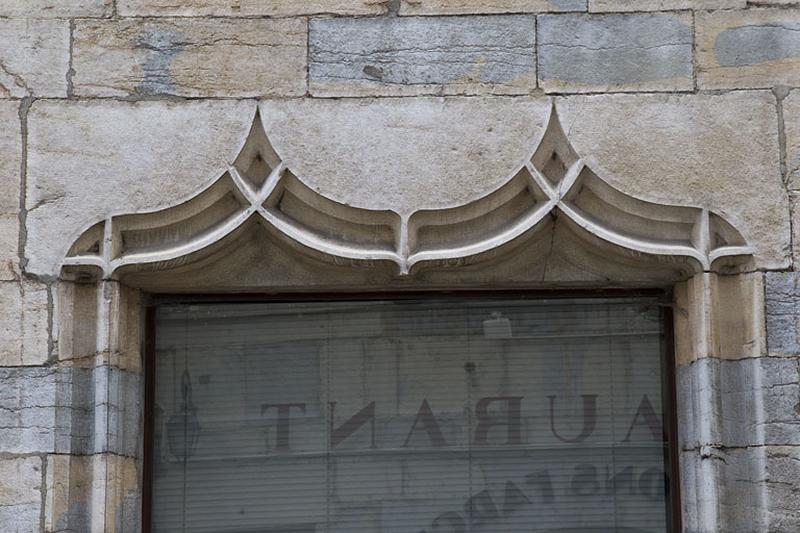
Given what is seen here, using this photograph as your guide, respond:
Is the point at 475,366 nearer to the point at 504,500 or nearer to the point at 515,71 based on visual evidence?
the point at 504,500

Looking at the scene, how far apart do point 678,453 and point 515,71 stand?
1250mm

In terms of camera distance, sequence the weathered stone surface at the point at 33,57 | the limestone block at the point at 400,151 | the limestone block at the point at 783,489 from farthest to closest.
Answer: the weathered stone surface at the point at 33,57 < the limestone block at the point at 400,151 < the limestone block at the point at 783,489

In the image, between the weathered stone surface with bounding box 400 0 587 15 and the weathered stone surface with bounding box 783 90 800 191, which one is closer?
the weathered stone surface with bounding box 783 90 800 191

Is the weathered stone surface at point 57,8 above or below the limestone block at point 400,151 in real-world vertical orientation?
above

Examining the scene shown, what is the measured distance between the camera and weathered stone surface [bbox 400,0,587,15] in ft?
14.5

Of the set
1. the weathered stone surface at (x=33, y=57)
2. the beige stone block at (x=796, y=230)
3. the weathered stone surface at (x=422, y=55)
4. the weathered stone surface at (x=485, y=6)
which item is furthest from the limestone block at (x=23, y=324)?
the beige stone block at (x=796, y=230)

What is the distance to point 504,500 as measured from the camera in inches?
171

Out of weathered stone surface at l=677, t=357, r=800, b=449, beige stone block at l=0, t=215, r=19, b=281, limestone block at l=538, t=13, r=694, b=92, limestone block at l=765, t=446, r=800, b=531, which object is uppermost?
limestone block at l=538, t=13, r=694, b=92

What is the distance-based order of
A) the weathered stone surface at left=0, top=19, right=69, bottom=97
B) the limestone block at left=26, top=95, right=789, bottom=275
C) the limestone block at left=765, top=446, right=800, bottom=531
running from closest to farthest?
1. the limestone block at left=765, top=446, right=800, bottom=531
2. the limestone block at left=26, top=95, right=789, bottom=275
3. the weathered stone surface at left=0, top=19, right=69, bottom=97

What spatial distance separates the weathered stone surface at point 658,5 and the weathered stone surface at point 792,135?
330 mm

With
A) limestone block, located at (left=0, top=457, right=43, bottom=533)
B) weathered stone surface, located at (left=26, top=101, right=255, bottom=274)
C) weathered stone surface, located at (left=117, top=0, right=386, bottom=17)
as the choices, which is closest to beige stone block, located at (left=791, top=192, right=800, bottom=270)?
weathered stone surface, located at (left=117, top=0, right=386, bottom=17)

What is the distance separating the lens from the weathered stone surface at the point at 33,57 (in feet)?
14.4

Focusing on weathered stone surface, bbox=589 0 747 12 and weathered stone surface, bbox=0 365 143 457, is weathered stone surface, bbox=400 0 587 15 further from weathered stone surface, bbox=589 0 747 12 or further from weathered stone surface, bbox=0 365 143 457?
weathered stone surface, bbox=0 365 143 457

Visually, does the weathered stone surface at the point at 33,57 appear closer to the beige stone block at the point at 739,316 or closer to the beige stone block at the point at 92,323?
the beige stone block at the point at 92,323
